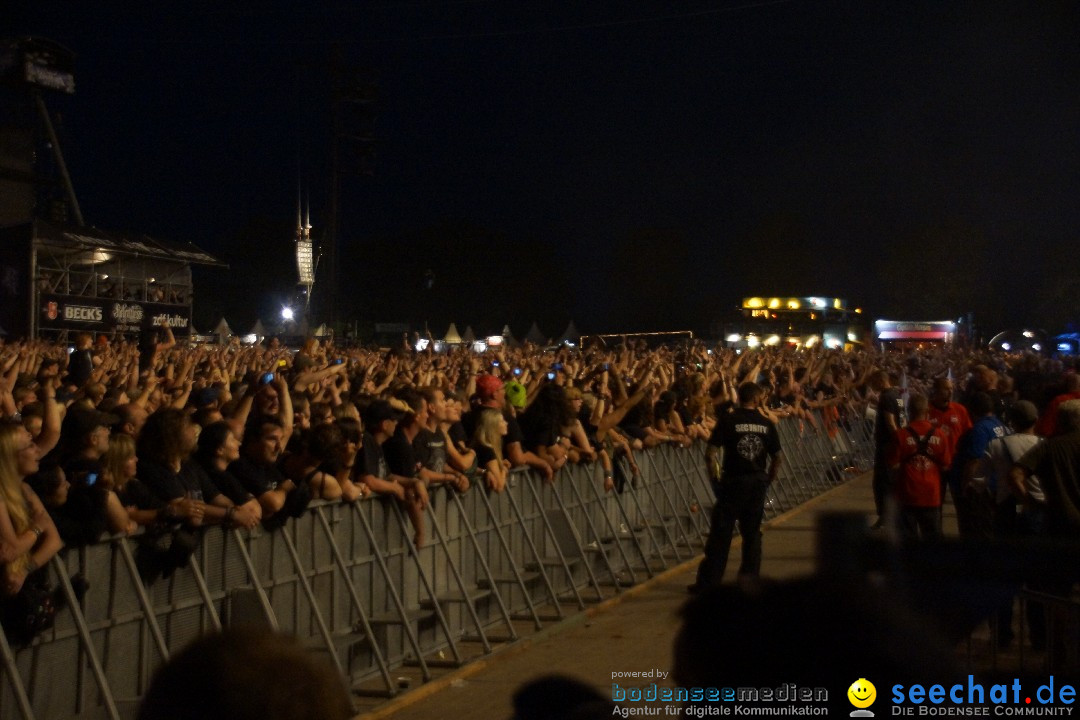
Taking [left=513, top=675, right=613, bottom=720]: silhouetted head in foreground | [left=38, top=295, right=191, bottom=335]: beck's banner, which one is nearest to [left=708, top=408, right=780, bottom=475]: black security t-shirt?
[left=513, top=675, right=613, bottom=720]: silhouetted head in foreground

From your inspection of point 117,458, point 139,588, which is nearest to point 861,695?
point 139,588

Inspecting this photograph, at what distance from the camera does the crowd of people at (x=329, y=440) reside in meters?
6.04

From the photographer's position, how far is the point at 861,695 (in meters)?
1.87

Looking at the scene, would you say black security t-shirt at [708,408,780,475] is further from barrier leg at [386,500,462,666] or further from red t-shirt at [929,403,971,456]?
barrier leg at [386,500,462,666]

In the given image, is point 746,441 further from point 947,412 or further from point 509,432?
point 947,412

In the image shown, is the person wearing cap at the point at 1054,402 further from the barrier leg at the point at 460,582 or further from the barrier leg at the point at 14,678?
the barrier leg at the point at 14,678

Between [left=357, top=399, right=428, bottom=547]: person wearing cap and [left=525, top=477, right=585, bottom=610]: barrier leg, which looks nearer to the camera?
[left=357, top=399, right=428, bottom=547]: person wearing cap

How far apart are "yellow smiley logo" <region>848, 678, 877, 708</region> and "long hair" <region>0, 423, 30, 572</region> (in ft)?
14.4

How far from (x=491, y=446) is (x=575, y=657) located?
194 cm

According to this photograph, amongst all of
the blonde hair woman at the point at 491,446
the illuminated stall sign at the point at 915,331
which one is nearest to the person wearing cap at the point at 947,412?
the blonde hair woman at the point at 491,446

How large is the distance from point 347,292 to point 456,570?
286ft

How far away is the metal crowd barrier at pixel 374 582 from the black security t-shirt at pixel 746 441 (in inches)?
61.5

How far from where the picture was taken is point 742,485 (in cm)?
1034

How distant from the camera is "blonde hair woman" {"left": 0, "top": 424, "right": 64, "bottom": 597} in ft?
17.1
